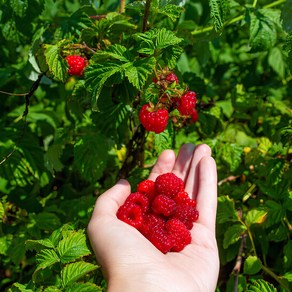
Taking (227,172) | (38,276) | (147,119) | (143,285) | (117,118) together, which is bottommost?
(227,172)

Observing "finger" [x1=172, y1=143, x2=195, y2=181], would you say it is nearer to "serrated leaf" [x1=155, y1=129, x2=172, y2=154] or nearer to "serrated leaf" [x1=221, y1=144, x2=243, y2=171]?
"serrated leaf" [x1=155, y1=129, x2=172, y2=154]

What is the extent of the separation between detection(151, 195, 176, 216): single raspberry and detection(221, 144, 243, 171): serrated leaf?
611 mm

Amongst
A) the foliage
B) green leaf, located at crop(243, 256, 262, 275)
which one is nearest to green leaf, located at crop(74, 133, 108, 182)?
the foliage

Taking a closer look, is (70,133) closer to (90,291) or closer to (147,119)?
(147,119)

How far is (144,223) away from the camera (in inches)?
75.7

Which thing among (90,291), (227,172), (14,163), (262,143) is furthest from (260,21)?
(90,291)

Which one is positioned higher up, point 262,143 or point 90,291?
point 90,291

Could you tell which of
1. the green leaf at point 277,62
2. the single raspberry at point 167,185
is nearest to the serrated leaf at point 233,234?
the single raspberry at point 167,185

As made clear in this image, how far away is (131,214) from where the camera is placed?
6.07ft

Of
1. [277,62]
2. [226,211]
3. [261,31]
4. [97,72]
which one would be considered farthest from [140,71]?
[277,62]

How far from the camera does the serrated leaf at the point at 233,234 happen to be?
6.75ft

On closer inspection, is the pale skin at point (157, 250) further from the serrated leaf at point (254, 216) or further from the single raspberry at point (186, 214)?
the serrated leaf at point (254, 216)

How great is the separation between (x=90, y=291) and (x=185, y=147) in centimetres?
92

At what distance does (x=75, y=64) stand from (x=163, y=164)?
0.62 meters
